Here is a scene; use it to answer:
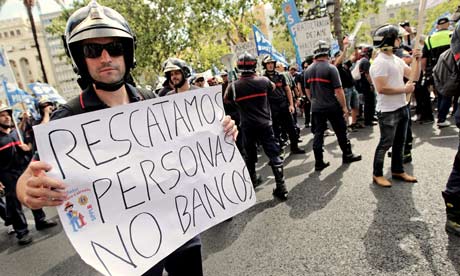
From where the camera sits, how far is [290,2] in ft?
30.6

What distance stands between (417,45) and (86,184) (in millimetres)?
3063

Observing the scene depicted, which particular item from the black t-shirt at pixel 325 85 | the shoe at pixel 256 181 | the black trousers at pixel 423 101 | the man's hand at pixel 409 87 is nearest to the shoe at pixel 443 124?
the black trousers at pixel 423 101

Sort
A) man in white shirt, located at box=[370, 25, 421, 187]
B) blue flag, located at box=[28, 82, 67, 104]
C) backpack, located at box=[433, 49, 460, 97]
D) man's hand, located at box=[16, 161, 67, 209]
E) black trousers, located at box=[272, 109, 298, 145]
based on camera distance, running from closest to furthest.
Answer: man's hand, located at box=[16, 161, 67, 209]
backpack, located at box=[433, 49, 460, 97]
man in white shirt, located at box=[370, 25, 421, 187]
black trousers, located at box=[272, 109, 298, 145]
blue flag, located at box=[28, 82, 67, 104]

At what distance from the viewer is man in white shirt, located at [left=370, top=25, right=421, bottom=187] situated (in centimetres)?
366

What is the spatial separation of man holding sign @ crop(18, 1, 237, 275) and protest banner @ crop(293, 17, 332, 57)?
723 centimetres

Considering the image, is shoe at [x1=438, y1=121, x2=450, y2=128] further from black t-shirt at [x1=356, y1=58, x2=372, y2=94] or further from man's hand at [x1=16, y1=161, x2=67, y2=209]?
man's hand at [x1=16, y1=161, x2=67, y2=209]

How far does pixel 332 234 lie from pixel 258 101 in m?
2.06

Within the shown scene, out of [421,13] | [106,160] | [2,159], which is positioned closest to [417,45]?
[421,13]

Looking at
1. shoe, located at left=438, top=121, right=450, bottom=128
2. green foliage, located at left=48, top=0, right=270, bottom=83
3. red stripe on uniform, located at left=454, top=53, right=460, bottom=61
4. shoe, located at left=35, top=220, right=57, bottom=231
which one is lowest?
shoe, located at left=35, top=220, right=57, bottom=231

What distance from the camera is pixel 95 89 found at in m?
1.61

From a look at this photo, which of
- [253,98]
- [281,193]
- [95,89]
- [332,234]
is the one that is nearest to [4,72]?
[253,98]

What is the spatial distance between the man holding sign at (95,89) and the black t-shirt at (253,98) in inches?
109

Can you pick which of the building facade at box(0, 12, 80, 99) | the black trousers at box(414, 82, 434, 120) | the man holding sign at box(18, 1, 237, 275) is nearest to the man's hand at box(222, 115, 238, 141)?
the man holding sign at box(18, 1, 237, 275)

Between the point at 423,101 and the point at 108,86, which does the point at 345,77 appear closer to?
the point at 423,101
